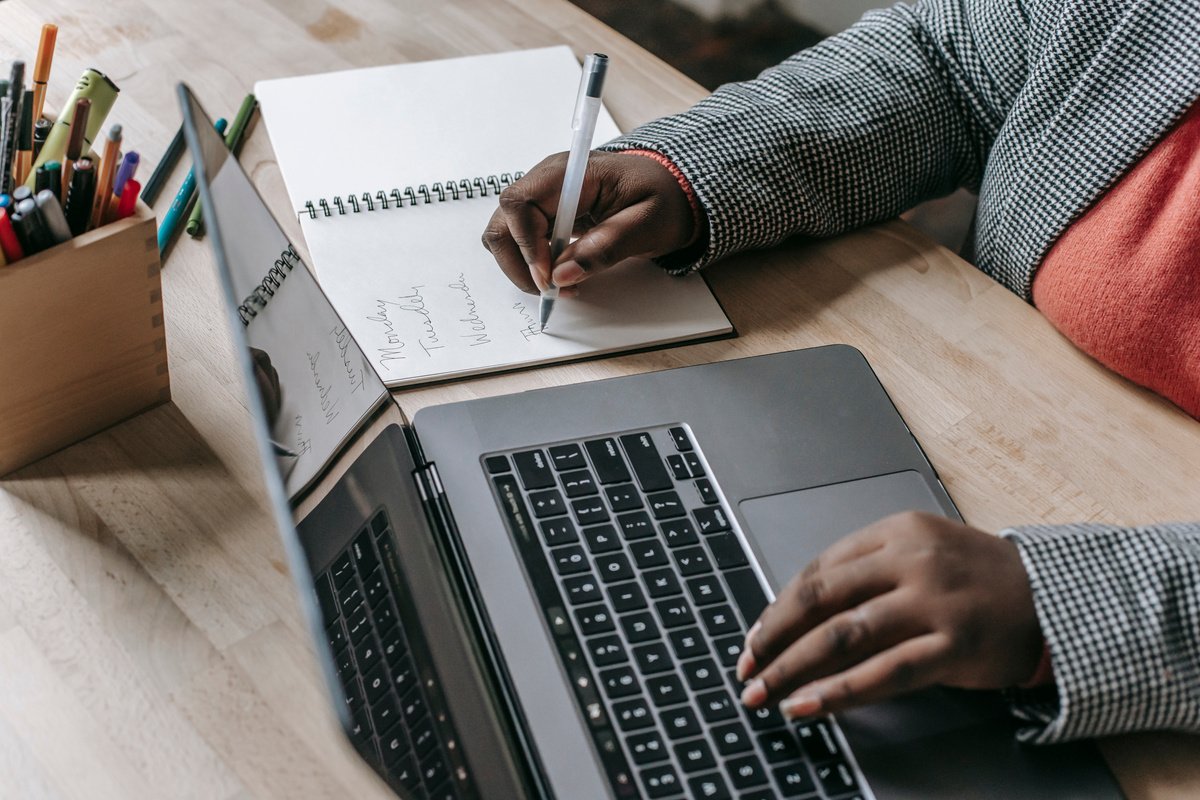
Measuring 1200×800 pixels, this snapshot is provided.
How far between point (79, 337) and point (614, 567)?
0.32 meters

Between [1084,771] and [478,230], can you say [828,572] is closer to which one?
[1084,771]

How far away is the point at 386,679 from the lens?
16.3 inches

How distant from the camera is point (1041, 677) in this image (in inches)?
18.3

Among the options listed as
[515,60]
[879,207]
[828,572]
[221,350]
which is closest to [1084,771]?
[828,572]

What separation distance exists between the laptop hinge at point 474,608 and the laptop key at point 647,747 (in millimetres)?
43

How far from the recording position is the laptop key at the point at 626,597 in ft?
1.59

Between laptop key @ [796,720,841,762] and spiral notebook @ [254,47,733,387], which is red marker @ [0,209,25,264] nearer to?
spiral notebook @ [254,47,733,387]

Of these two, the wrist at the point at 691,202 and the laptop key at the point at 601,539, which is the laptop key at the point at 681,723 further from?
the wrist at the point at 691,202

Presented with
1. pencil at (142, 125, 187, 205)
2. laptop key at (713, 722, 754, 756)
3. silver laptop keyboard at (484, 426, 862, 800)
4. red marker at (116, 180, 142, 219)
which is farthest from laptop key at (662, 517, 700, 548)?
pencil at (142, 125, 187, 205)

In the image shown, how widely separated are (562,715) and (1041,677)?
0.24m

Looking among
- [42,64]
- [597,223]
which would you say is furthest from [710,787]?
[42,64]

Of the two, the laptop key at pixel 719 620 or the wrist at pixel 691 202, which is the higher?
the wrist at pixel 691 202

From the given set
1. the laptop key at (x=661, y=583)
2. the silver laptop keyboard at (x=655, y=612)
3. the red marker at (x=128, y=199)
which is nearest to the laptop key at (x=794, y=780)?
the silver laptop keyboard at (x=655, y=612)

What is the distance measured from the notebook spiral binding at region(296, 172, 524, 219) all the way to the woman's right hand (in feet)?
0.17
